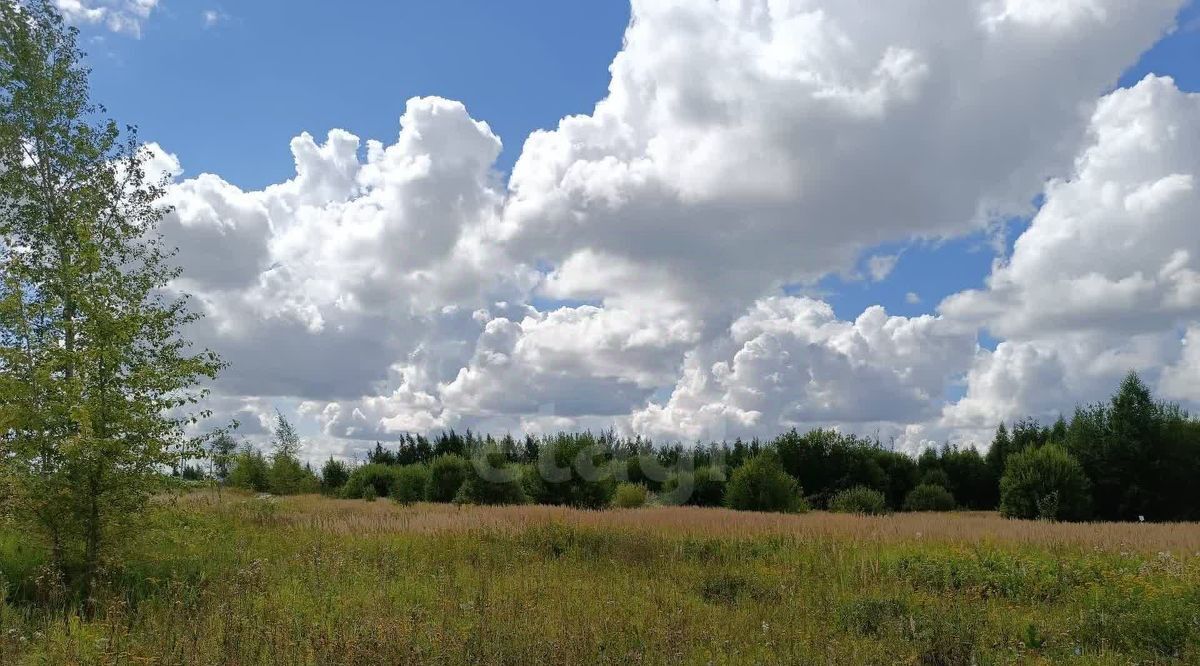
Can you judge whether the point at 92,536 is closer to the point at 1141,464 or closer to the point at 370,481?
the point at 370,481

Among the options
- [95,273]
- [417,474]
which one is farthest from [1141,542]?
[417,474]

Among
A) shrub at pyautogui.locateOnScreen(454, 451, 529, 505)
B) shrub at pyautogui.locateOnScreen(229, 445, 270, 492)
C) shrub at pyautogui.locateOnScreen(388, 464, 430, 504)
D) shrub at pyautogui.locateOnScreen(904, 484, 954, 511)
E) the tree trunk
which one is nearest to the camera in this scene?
the tree trunk

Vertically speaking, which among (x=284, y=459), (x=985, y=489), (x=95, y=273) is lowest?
(x=985, y=489)

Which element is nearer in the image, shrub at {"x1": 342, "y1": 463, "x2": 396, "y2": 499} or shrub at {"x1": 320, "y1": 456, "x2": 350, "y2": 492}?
shrub at {"x1": 342, "y1": 463, "x2": 396, "y2": 499}

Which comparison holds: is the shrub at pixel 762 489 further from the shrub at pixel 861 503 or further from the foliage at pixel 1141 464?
the foliage at pixel 1141 464

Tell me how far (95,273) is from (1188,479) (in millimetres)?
39889

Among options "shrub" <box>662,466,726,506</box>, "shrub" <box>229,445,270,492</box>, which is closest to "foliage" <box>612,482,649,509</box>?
"shrub" <box>662,466,726,506</box>

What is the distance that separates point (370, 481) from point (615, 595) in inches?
1273

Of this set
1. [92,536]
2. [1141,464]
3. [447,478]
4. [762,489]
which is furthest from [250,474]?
[1141,464]

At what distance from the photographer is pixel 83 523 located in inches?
402

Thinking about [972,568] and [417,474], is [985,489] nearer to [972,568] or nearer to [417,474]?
[417,474]

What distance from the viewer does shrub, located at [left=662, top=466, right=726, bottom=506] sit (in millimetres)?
32969

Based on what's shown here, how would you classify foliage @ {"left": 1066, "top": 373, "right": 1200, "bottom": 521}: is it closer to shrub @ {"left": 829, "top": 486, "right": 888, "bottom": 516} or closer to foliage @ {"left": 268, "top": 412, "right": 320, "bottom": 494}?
shrub @ {"left": 829, "top": 486, "right": 888, "bottom": 516}

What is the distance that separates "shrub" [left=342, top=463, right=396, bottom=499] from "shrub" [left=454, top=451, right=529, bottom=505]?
1175cm
